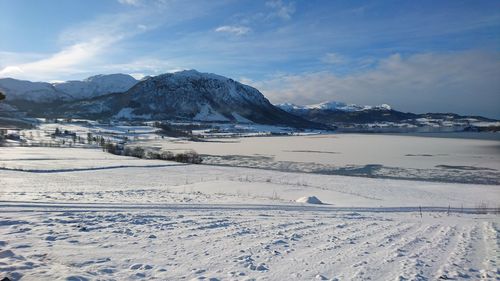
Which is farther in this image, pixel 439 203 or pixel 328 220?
pixel 439 203

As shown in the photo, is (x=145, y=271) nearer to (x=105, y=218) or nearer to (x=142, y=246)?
(x=142, y=246)

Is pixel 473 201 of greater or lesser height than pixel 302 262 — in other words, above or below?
below

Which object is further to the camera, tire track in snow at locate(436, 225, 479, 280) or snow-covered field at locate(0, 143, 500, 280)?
tire track in snow at locate(436, 225, 479, 280)

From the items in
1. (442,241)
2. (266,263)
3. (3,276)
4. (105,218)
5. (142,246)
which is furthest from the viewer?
(105,218)

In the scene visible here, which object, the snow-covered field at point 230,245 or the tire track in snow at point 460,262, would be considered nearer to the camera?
the snow-covered field at point 230,245

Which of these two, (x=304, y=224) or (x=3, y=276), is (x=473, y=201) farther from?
(x=3, y=276)

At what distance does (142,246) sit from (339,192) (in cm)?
2237

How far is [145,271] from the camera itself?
755 cm

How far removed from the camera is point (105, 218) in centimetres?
1230

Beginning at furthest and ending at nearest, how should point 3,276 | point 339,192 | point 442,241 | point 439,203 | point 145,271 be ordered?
point 339,192
point 439,203
point 442,241
point 145,271
point 3,276

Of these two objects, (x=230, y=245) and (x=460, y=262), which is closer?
(x=460, y=262)

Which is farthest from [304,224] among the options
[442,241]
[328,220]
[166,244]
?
[166,244]

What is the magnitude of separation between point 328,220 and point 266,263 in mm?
5972

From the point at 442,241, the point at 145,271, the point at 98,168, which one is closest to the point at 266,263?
the point at 145,271
